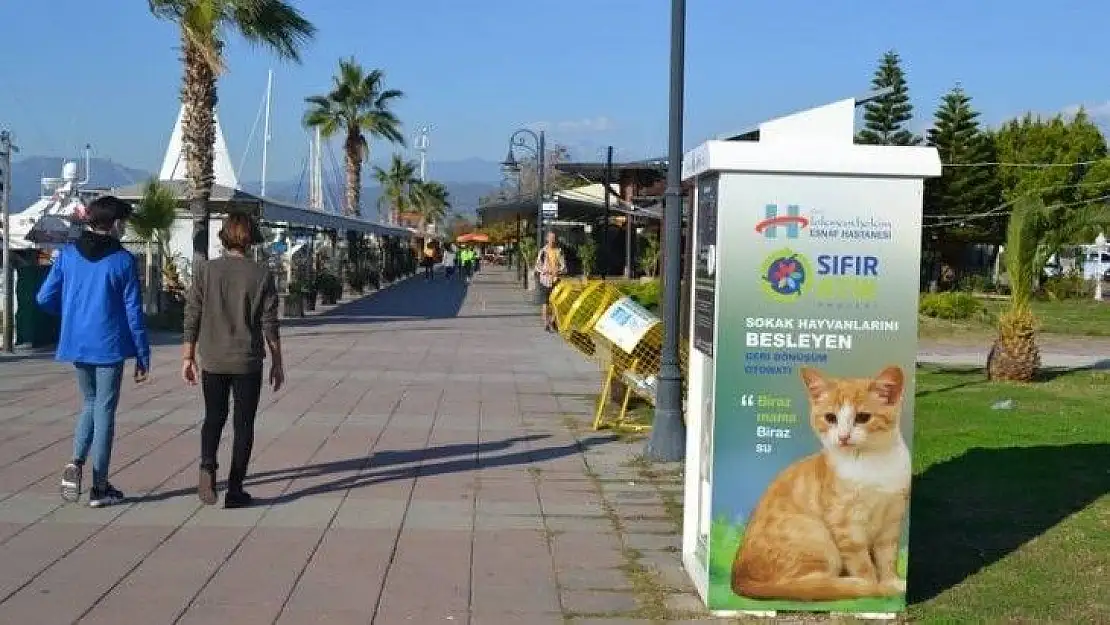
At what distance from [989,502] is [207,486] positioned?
4899 millimetres

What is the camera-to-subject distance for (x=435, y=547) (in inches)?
279

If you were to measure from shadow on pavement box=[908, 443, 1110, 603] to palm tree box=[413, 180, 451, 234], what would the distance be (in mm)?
104616

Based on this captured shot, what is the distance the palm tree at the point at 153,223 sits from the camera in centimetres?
2609

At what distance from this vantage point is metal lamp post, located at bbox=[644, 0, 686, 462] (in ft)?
33.2

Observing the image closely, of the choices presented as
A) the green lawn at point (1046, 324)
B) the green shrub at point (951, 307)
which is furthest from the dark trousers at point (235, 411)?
the green shrub at point (951, 307)

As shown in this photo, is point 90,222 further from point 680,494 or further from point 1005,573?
point 1005,573

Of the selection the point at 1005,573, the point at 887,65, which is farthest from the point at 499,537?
the point at 887,65

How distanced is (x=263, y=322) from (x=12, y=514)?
5.86ft

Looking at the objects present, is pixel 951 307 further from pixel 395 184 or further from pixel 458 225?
pixel 458 225

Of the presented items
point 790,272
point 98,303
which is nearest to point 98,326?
point 98,303

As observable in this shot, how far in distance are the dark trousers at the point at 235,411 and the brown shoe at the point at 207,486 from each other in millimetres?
100

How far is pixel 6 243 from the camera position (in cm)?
1855

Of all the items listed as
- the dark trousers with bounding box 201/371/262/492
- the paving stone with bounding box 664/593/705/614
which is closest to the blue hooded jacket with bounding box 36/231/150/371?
the dark trousers with bounding box 201/371/262/492

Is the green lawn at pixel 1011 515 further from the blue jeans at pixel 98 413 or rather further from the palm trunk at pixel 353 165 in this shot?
the palm trunk at pixel 353 165
